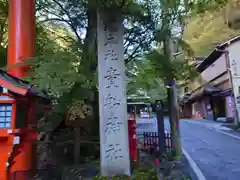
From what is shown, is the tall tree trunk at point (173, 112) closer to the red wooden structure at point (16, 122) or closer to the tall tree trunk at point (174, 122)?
the tall tree trunk at point (174, 122)

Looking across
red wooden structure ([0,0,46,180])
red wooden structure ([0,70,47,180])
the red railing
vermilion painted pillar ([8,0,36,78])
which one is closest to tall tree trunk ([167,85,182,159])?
A: the red railing

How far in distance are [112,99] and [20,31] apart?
3.87 m

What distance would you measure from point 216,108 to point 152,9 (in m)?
21.5

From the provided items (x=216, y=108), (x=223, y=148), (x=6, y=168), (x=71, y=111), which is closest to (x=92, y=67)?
(x=71, y=111)

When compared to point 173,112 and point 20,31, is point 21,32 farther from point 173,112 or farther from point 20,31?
point 173,112

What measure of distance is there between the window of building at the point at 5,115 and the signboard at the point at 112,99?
1.74 m

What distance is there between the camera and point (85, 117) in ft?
23.0

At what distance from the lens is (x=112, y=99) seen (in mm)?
4801

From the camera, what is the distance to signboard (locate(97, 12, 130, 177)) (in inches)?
182

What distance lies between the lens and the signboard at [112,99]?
4629mm

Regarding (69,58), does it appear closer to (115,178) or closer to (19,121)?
(19,121)

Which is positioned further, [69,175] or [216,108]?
[216,108]

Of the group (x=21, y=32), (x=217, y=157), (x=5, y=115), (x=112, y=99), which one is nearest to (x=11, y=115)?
(x=5, y=115)

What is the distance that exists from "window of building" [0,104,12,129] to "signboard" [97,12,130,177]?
1.74m
